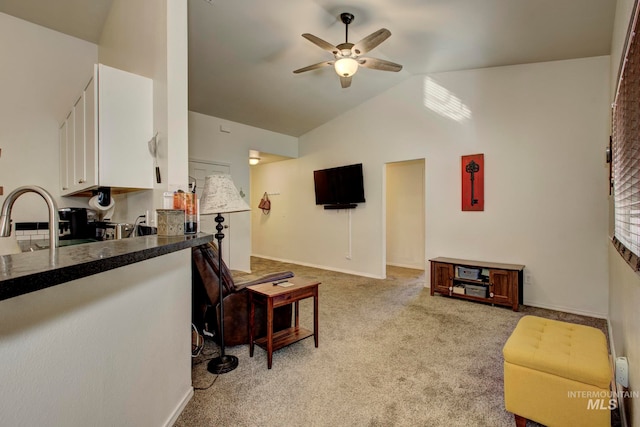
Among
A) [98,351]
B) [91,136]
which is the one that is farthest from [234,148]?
[98,351]

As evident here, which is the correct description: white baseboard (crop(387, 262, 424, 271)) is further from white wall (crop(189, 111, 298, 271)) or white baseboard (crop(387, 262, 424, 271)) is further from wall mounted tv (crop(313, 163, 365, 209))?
white wall (crop(189, 111, 298, 271))

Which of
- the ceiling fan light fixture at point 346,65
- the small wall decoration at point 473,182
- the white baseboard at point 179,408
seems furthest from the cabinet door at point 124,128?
the small wall decoration at point 473,182

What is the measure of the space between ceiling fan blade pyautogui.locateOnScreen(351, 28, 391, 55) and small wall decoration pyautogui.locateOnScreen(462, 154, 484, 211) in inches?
87.6

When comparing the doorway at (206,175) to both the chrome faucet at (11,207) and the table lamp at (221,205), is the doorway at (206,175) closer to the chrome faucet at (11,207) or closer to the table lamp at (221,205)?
the table lamp at (221,205)

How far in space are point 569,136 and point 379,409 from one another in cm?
367

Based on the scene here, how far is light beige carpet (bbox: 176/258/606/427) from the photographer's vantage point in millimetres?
1782

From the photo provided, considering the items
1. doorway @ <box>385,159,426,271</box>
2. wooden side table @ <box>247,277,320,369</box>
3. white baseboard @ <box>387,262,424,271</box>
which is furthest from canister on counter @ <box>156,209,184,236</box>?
white baseboard @ <box>387,262,424,271</box>

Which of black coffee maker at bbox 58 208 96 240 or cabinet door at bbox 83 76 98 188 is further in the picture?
black coffee maker at bbox 58 208 96 240

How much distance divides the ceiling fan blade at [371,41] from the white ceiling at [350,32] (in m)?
0.43

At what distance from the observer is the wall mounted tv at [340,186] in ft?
17.5

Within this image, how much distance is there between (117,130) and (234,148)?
341 cm

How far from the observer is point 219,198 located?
224 centimetres

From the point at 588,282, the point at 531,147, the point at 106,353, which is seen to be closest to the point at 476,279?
the point at 588,282

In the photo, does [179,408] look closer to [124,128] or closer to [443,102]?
[124,128]
